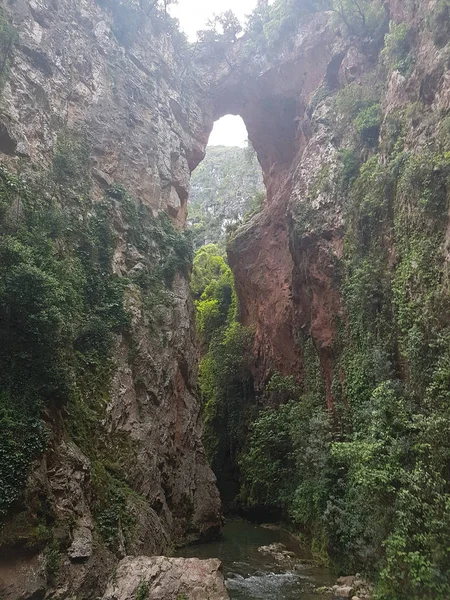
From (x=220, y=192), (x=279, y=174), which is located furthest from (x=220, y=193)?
(x=279, y=174)

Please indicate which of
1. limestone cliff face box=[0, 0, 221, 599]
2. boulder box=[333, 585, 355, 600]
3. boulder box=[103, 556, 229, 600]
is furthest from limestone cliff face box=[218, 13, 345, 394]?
boulder box=[103, 556, 229, 600]

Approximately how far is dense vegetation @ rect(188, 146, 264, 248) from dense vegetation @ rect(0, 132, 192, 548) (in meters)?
36.0

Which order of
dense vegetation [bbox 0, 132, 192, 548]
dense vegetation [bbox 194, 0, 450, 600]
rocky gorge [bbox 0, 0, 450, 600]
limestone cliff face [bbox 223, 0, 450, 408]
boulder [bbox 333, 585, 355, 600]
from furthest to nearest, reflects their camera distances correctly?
limestone cliff face [bbox 223, 0, 450, 408] → boulder [bbox 333, 585, 355, 600] → dense vegetation [bbox 0, 132, 192, 548] → rocky gorge [bbox 0, 0, 450, 600] → dense vegetation [bbox 194, 0, 450, 600]

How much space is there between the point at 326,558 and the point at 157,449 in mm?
6673

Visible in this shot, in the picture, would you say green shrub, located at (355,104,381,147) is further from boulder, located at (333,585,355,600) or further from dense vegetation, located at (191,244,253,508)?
boulder, located at (333,585,355,600)

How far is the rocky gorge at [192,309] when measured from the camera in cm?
1008

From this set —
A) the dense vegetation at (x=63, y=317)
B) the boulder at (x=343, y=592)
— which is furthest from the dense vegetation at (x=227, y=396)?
the boulder at (x=343, y=592)

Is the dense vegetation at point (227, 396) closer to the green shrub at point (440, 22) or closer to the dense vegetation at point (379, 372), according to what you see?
the dense vegetation at point (379, 372)

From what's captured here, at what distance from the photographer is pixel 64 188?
17094 mm

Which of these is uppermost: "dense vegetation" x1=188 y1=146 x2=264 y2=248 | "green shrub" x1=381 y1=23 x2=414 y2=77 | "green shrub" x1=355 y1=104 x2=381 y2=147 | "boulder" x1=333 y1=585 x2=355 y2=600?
"dense vegetation" x1=188 y1=146 x2=264 y2=248

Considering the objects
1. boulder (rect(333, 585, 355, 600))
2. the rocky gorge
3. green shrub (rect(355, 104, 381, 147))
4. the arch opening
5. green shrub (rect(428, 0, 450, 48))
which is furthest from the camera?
the arch opening

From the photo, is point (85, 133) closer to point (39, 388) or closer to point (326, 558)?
point (39, 388)

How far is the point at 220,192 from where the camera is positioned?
74938mm

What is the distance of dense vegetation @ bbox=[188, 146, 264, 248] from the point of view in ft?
198
